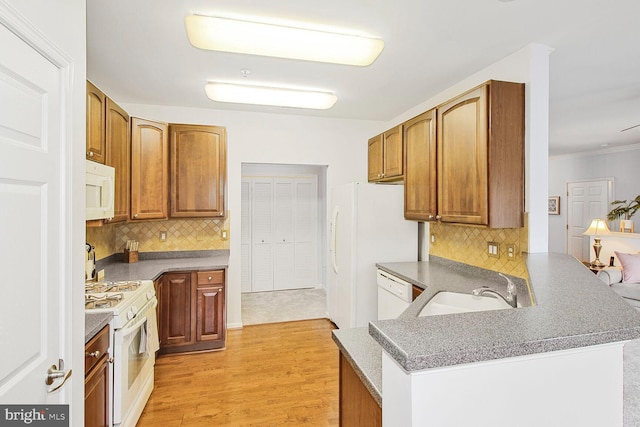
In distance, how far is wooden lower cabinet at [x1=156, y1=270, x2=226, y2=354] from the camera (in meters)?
3.13

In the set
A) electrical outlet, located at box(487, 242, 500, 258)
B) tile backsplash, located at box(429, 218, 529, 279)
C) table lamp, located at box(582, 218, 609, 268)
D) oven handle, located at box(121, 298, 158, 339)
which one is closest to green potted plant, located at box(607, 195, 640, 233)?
table lamp, located at box(582, 218, 609, 268)

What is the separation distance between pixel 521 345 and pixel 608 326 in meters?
0.31

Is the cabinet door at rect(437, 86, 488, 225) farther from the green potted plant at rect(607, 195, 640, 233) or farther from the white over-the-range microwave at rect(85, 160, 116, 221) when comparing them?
the green potted plant at rect(607, 195, 640, 233)

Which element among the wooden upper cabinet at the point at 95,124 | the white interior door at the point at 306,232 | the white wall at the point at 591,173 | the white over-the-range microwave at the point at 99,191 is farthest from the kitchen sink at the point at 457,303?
the white wall at the point at 591,173

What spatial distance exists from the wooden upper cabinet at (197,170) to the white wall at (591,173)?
6.83 metres

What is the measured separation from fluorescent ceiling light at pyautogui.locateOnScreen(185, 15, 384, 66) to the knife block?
7.76 ft

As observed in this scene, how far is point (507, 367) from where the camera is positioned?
0.81m

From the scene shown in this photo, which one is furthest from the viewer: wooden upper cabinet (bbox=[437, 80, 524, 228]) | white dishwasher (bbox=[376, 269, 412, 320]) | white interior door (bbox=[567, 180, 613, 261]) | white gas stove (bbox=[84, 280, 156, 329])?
white interior door (bbox=[567, 180, 613, 261])

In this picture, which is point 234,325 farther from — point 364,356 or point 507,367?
point 507,367

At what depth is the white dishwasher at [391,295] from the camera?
2.83 meters

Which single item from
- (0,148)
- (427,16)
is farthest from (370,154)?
(0,148)

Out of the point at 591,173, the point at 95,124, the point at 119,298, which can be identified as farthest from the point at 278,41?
the point at 591,173

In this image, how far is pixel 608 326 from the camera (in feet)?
2.90

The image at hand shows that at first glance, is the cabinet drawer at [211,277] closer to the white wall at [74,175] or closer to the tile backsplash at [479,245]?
the white wall at [74,175]
